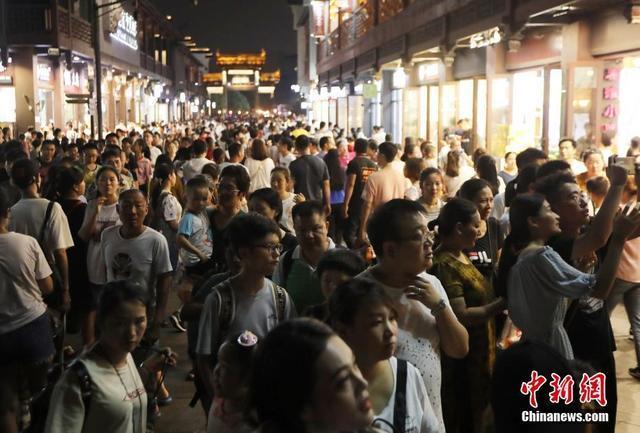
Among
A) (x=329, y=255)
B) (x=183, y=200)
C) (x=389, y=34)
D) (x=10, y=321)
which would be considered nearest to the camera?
(x=329, y=255)

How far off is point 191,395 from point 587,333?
3575 mm

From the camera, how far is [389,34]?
22.4m

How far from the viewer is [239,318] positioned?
402cm

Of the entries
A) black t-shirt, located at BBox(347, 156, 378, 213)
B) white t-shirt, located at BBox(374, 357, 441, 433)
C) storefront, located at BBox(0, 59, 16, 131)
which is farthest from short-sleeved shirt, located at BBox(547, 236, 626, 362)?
storefront, located at BBox(0, 59, 16, 131)

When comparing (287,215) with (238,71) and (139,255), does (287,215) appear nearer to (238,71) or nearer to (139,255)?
(139,255)

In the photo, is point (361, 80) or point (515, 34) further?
point (361, 80)

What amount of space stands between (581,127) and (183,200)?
7088 mm

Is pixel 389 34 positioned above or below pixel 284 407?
above

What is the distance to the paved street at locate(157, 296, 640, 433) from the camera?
621 cm

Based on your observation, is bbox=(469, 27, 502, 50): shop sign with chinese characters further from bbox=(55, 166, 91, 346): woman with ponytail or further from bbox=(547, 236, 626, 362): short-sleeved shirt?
bbox=(547, 236, 626, 362): short-sleeved shirt

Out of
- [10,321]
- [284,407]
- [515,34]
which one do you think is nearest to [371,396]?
[284,407]

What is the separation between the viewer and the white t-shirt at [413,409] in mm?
2818

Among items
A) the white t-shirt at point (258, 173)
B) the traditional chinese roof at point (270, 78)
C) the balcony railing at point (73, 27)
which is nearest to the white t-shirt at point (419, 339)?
the white t-shirt at point (258, 173)

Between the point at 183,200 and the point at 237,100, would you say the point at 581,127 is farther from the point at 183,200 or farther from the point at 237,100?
the point at 237,100
